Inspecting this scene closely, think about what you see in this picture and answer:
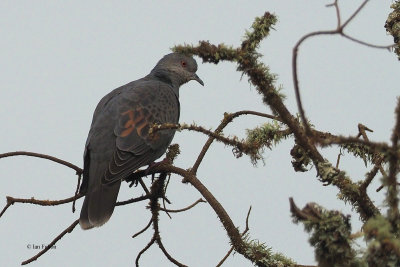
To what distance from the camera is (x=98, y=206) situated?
474 cm

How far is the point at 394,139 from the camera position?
168cm

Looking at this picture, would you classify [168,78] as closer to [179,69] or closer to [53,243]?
[179,69]

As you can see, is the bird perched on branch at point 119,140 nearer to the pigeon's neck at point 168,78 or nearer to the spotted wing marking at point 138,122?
the spotted wing marking at point 138,122

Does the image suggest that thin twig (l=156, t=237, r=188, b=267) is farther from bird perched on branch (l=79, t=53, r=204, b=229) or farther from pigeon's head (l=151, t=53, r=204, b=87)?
pigeon's head (l=151, t=53, r=204, b=87)

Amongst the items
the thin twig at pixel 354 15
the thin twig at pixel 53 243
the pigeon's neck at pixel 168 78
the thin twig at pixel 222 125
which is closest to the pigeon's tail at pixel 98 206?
the thin twig at pixel 53 243

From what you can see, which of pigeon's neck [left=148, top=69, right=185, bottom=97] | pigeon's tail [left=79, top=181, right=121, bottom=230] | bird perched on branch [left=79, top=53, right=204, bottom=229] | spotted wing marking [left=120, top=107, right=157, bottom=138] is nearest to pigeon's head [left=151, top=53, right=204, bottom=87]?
pigeon's neck [left=148, top=69, right=185, bottom=97]

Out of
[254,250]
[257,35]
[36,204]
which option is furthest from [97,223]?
[257,35]

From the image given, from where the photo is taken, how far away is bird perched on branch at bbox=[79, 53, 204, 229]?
4.84 metres

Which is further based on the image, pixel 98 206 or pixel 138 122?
pixel 138 122

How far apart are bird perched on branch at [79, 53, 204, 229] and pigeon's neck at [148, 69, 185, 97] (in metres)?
0.53

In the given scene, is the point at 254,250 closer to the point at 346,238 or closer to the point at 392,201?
the point at 346,238

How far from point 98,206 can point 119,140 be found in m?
0.64

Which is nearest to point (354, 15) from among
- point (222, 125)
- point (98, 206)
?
point (222, 125)

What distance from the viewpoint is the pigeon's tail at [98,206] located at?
183 inches
